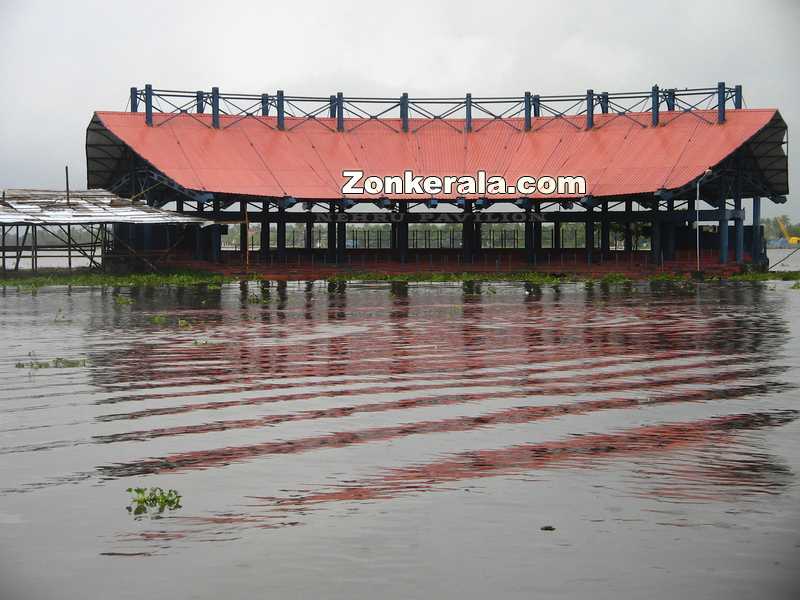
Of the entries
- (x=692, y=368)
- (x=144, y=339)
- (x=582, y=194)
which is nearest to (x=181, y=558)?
(x=692, y=368)

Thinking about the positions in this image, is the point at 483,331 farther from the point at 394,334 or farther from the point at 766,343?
the point at 766,343

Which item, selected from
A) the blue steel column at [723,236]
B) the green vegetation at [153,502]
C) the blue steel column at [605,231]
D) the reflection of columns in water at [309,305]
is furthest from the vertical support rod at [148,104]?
the green vegetation at [153,502]

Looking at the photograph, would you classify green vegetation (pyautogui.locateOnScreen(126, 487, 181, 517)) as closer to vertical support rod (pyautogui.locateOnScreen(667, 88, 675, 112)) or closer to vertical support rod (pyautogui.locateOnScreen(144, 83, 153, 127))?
vertical support rod (pyautogui.locateOnScreen(144, 83, 153, 127))

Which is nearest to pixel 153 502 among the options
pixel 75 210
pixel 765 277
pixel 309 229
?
pixel 75 210

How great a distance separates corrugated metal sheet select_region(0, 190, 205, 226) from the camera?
58.9 metres

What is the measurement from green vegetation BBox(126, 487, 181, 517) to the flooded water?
0.11 metres

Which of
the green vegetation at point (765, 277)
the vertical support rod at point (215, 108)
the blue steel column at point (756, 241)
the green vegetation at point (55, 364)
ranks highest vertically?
the vertical support rod at point (215, 108)

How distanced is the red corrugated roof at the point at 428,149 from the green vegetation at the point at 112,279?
626cm

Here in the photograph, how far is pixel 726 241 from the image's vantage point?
2704 inches

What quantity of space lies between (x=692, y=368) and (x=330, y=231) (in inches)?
2216

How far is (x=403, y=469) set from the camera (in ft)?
35.3

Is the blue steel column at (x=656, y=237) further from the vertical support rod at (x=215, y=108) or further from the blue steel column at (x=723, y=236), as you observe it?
the vertical support rod at (x=215, y=108)

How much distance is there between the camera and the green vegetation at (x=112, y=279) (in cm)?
5681

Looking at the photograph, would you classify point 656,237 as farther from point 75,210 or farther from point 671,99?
point 75,210
